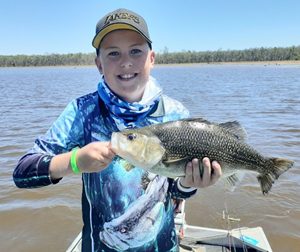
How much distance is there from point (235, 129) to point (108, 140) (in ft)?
3.29

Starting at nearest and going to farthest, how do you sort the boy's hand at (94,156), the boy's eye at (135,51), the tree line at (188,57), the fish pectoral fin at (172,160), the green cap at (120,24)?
the boy's hand at (94,156)
the fish pectoral fin at (172,160)
the green cap at (120,24)
the boy's eye at (135,51)
the tree line at (188,57)

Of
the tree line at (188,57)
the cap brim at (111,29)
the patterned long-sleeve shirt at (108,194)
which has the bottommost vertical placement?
the tree line at (188,57)

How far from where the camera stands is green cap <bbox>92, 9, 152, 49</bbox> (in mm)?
2895

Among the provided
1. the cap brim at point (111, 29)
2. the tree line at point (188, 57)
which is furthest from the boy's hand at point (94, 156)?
the tree line at point (188, 57)

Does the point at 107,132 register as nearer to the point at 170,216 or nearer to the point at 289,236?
the point at 170,216

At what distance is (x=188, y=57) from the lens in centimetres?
14212

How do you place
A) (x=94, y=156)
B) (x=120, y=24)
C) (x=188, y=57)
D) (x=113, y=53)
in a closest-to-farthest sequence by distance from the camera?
(x=94, y=156), (x=120, y=24), (x=113, y=53), (x=188, y=57)

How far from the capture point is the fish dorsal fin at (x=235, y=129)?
3.03 m

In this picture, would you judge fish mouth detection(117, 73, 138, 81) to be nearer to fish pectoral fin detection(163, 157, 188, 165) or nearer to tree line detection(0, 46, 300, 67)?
fish pectoral fin detection(163, 157, 188, 165)

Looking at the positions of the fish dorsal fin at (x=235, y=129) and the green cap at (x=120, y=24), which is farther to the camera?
the fish dorsal fin at (x=235, y=129)

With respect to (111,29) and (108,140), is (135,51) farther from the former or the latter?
(108,140)

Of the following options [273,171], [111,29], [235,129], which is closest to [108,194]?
[235,129]

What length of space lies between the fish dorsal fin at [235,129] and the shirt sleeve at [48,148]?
1120mm

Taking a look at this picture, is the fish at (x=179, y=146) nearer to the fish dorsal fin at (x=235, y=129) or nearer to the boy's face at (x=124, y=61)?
the fish dorsal fin at (x=235, y=129)
